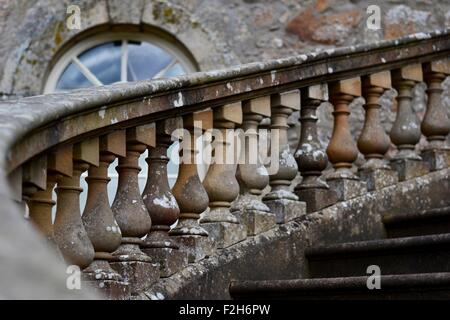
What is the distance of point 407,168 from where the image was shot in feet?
17.6

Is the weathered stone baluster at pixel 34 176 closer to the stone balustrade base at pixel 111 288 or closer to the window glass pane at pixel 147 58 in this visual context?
the stone balustrade base at pixel 111 288

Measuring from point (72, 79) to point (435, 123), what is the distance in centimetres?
339

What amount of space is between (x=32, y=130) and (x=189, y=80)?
1.23 meters

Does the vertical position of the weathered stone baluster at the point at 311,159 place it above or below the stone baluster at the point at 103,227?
above

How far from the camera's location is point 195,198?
14.5 ft

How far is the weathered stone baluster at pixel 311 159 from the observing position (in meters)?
4.98

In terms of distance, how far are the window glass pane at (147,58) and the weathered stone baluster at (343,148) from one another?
3112 mm

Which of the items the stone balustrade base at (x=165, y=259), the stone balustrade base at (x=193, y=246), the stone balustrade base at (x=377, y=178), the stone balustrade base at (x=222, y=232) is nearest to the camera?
the stone balustrade base at (x=165, y=259)

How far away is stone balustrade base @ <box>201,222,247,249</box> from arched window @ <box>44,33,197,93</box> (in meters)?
3.62

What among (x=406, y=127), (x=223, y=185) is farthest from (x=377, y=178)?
(x=223, y=185)

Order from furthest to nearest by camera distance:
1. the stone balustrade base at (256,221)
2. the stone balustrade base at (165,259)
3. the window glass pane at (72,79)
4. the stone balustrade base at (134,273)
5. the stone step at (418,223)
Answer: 1. the window glass pane at (72,79)
2. the stone step at (418,223)
3. the stone balustrade base at (256,221)
4. the stone balustrade base at (165,259)
5. the stone balustrade base at (134,273)

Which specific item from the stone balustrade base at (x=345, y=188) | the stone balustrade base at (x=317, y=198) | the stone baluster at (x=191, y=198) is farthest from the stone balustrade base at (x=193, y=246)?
the stone balustrade base at (x=345, y=188)
